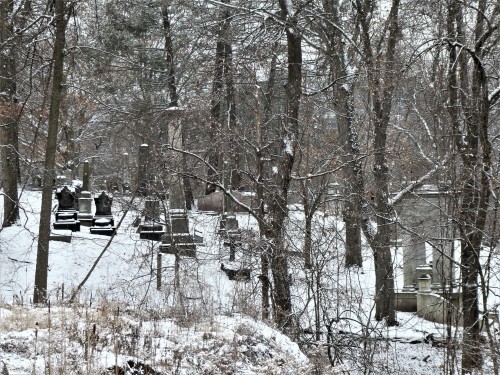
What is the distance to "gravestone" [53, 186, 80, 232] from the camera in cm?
1855

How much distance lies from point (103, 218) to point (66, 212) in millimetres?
1149

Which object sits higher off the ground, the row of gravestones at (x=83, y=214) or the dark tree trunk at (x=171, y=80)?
the dark tree trunk at (x=171, y=80)

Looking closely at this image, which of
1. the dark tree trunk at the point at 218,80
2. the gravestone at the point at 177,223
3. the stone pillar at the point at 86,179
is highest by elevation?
the dark tree trunk at the point at 218,80

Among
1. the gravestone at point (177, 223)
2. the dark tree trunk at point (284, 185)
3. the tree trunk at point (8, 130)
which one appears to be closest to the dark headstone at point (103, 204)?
the tree trunk at point (8, 130)

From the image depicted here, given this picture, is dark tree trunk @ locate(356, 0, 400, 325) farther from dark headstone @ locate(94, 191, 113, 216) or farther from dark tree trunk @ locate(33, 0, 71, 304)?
dark headstone @ locate(94, 191, 113, 216)

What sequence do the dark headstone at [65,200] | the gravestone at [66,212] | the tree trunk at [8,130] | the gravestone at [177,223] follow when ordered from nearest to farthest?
1. the tree trunk at [8,130]
2. the gravestone at [177,223]
3. the gravestone at [66,212]
4. the dark headstone at [65,200]

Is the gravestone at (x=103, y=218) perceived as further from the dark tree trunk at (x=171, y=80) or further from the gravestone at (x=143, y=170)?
the dark tree trunk at (x=171, y=80)

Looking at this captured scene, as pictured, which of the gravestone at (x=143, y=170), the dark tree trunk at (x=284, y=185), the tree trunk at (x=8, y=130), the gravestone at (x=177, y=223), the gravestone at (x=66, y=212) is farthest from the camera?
the gravestone at (x=66, y=212)

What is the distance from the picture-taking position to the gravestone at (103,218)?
19100 millimetres

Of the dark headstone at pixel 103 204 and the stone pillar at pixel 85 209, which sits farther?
the stone pillar at pixel 85 209

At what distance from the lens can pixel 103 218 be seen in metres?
19.5

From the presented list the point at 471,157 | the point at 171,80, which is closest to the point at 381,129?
the point at 471,157

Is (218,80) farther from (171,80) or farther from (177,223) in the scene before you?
(171,80)

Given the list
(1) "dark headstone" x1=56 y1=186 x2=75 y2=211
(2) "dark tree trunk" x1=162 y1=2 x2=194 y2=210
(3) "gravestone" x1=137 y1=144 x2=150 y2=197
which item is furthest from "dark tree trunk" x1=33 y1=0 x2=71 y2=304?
(2) "dark tree trunk" x1=162 y1=2 x2=194 y2=210
